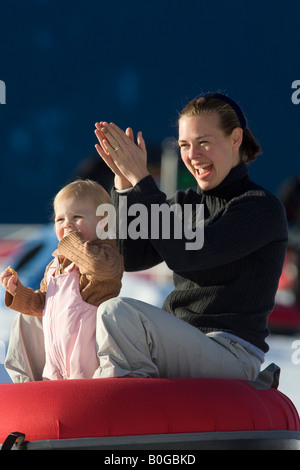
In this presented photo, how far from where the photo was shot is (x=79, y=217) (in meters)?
1.98

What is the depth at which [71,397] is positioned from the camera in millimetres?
1693

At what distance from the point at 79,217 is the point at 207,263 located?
38cm

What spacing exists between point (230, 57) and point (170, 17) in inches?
65.1

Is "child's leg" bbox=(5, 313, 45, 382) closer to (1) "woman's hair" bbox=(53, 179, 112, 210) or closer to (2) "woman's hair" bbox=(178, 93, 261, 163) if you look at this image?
(1) "woman's hair" bbox=(53, 179, 112, 210)

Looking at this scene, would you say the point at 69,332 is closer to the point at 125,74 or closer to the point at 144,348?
the point at 144,348

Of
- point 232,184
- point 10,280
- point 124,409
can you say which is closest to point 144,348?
point 124,409

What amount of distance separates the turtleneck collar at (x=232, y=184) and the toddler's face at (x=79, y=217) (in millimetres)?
341

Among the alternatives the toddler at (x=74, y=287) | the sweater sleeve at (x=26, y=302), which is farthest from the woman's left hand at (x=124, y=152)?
the sweater sleeve at (x=26, y=302)

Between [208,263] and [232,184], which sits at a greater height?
[232,184]

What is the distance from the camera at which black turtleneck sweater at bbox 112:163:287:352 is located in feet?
6.02

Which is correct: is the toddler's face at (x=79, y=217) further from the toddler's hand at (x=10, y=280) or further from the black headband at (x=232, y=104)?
the black headband at (x=232, y=104)

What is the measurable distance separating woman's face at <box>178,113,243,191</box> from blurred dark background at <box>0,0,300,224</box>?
13802mm

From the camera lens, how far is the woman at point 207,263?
1.78 m
